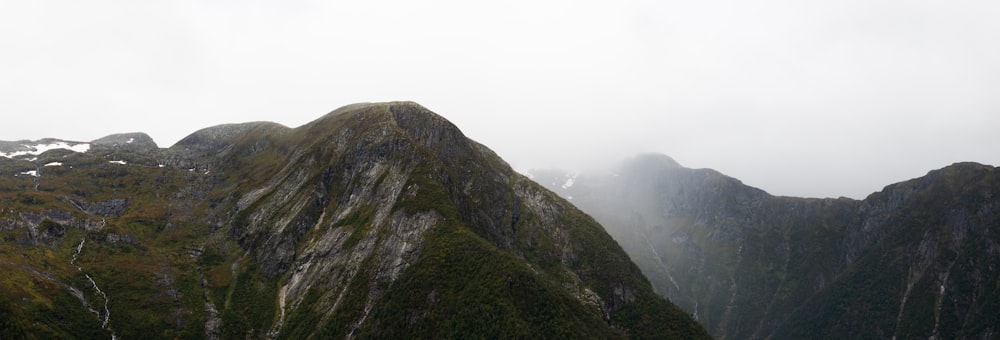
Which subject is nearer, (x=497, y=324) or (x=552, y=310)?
(x=497, y=324)

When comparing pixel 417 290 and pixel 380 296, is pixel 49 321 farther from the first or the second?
pixel 417 290

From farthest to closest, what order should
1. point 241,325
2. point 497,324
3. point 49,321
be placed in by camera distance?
point 241,325 → point 497,324 → point 49,321

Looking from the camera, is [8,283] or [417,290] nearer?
[8,283]

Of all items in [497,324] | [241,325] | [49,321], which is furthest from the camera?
[241,325]

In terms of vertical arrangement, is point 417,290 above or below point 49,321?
above

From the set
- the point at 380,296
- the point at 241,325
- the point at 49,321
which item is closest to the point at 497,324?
the point at 380,296

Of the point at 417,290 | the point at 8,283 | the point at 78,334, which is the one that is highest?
the point at 417,290

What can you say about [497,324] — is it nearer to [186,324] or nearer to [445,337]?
[445,337]

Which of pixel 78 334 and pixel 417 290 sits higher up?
pixel 417 290

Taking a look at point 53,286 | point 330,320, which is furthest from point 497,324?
point 53,286
